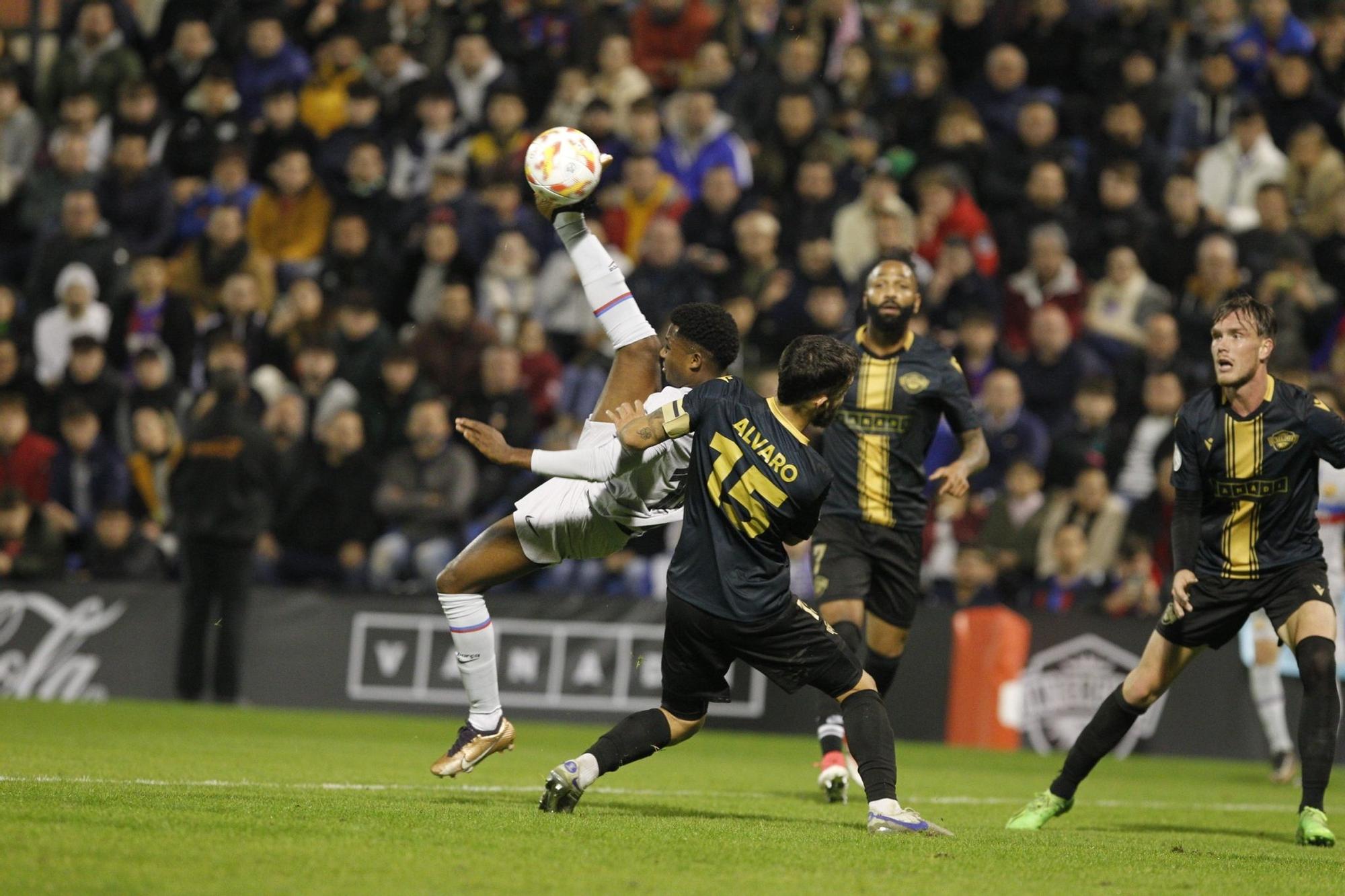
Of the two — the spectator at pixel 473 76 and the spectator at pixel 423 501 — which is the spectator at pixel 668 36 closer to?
the spectator at pixel 473 76

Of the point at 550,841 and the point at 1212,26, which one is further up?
the point at 1212,26

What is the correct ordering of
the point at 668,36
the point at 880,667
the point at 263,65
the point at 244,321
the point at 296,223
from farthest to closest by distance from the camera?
1. the point at 263,65
2. the point at 668,36
3. the point at 296,223
4. the point at 244,321
5. the point at 880,667

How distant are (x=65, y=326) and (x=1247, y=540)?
41.6 feet

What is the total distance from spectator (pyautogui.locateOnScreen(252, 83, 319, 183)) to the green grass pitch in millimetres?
8768

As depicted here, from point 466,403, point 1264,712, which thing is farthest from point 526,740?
point 1264,712

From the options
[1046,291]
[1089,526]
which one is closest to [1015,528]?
[1089,526]

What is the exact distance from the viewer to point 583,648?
590 inches

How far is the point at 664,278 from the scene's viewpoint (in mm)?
16250

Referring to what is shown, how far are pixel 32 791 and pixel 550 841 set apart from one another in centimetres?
222

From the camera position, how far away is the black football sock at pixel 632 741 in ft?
23.3

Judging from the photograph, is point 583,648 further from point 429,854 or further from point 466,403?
point 429,854

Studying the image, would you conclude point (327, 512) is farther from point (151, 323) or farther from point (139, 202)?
point (139, 202)

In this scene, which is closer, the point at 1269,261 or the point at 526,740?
the point at 526,740

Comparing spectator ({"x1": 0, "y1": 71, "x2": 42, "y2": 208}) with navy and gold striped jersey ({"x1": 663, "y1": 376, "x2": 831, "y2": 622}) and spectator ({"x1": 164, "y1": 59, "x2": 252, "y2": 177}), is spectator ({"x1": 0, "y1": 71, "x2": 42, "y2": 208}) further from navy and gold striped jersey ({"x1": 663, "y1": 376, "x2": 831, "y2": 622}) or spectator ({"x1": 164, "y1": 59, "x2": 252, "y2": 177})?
navy and gold striped jersey ({"x1": 663, "y1": 376, "x2": 831, "y2": 622})
